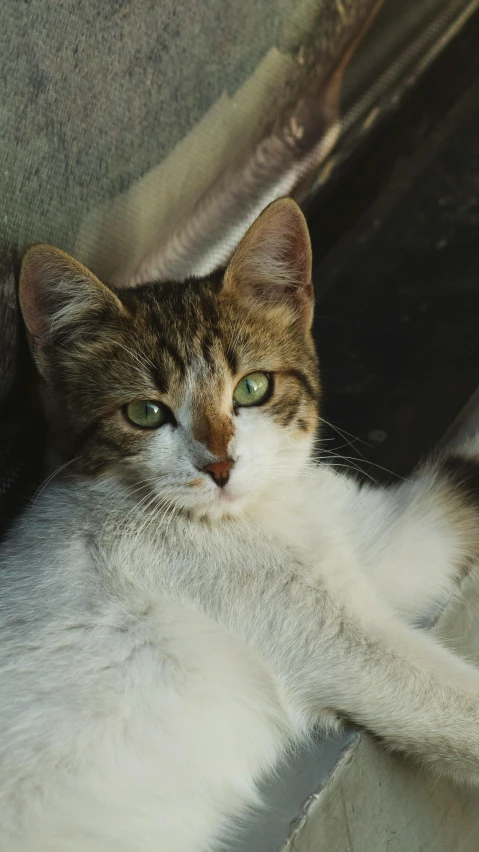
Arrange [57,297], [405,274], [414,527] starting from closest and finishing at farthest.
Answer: [57,297], [414,527], [405,274]

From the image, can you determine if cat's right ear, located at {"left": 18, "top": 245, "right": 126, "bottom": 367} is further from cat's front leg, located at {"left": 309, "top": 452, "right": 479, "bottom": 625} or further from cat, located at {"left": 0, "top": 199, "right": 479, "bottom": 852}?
cat's front leg, located at {"left": 309, "top": 452, "right": 479, "bottom": 625}

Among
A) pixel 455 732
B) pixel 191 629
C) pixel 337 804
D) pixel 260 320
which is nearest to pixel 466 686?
pixel 455 732

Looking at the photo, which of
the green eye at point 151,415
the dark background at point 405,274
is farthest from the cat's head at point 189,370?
the dark background at point 405,274

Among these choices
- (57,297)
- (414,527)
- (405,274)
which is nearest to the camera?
(57,297)

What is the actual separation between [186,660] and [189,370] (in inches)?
18.2

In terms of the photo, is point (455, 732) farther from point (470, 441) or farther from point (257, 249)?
point (257, 249)

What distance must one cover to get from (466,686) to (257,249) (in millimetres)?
793

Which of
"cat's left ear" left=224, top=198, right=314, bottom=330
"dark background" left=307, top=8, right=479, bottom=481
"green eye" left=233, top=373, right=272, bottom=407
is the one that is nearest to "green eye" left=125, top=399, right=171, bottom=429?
"green eye" left=233, top=373, right=272, bottom=407

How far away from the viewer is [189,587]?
4.22 ft

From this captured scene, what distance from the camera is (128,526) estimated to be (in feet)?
4.30

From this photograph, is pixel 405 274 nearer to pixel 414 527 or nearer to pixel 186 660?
pixel 414 527

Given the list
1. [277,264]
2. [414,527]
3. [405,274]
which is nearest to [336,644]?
[414,527]

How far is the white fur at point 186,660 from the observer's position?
118 centimetres

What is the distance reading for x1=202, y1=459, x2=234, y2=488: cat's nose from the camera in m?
1.23
